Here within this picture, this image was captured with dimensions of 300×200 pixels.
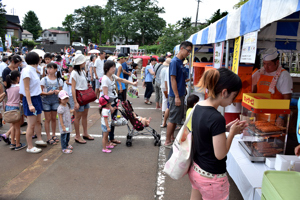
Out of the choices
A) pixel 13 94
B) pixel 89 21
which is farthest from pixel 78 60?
pixel 89 21

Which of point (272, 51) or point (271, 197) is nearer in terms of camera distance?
point (271, 197)

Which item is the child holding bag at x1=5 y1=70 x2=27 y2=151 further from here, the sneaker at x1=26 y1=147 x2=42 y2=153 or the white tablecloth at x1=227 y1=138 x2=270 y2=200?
the white tablecloth at x1=227 y1=138 x2=270 y2=200

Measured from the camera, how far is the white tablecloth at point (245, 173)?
8.07 ft

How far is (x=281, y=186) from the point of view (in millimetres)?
1814

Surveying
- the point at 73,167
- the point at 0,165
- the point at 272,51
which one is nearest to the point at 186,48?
the point at 272,51

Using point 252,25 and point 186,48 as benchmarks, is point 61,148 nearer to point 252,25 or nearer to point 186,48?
point 186,48

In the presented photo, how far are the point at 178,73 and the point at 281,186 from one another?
310 cm

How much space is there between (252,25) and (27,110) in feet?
13.7

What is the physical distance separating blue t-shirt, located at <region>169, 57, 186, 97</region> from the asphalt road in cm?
131

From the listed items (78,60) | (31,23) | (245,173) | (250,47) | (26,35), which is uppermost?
(31,23)

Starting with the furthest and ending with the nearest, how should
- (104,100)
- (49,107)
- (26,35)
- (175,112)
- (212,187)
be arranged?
(26,35) < (49,107) < (175,112) < (104,100) < (212,187)

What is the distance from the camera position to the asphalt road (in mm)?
3396

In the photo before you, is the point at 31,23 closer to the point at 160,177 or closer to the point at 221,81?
the point at 160,177

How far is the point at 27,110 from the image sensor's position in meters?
4.57
